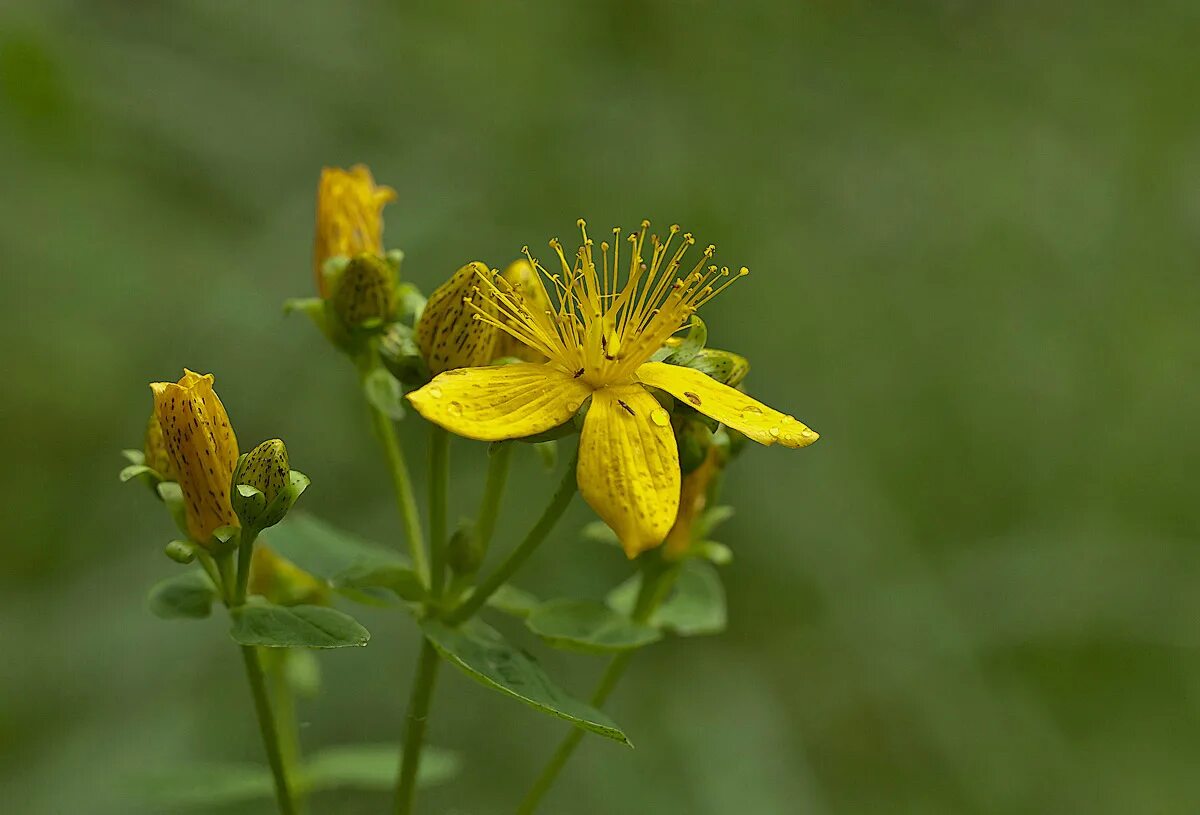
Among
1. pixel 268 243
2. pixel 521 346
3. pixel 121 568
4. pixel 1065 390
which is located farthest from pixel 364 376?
pixel 1065 390

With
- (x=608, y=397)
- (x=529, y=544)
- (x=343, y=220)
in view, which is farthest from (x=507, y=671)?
(x=343, y=220)

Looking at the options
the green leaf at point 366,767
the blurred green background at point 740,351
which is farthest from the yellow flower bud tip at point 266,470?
the blurred green background at point 740,351

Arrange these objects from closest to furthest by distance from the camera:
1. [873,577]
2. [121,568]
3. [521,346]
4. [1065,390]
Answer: [521,346], [121,568], [873,577], [1065,390]

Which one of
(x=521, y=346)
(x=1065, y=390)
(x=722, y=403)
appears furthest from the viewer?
(x=1065, y=390)

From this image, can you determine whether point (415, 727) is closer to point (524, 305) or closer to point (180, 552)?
point (180, 552)

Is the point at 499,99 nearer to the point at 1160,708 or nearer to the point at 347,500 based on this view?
the point at 347,500

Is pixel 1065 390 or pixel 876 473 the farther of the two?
pixel 1065 390
